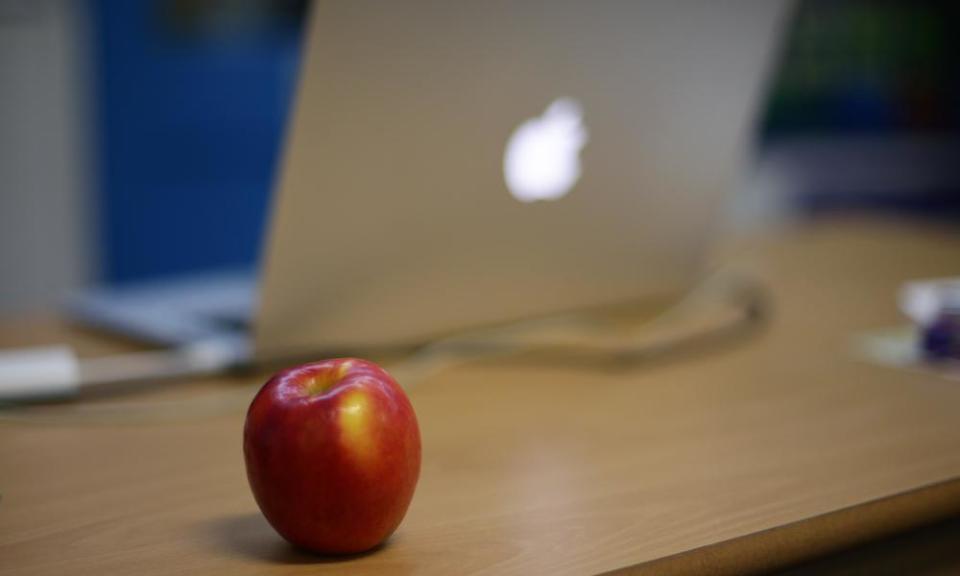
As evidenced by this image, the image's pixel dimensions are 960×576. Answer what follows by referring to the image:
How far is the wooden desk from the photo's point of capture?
0.53 metres

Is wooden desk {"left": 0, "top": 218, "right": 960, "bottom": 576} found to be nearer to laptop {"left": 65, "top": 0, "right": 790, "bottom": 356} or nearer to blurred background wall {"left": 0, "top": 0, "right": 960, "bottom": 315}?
laptop {"left": 65, "top": 0, "right": 790, "bottom": 356}

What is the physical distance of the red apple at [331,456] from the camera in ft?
1.61

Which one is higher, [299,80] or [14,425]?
[299,80]

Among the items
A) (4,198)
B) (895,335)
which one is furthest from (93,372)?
(4,198)

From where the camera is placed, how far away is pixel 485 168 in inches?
35.4

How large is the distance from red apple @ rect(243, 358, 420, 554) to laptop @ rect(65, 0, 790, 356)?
30 cm

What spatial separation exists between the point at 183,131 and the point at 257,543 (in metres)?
2.46

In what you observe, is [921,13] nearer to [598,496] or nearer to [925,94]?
[925,94]

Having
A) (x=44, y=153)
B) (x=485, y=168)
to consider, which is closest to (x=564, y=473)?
(x=485, y=168)

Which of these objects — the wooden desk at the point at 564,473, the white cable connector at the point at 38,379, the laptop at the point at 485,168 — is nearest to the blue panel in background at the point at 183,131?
the laptop at the point at 485,168

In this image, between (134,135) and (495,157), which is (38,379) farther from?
(134,135)

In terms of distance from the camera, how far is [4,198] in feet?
9.31

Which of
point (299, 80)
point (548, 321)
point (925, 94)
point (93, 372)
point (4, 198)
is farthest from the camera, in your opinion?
point (925, 94)

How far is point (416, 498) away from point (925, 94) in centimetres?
423
